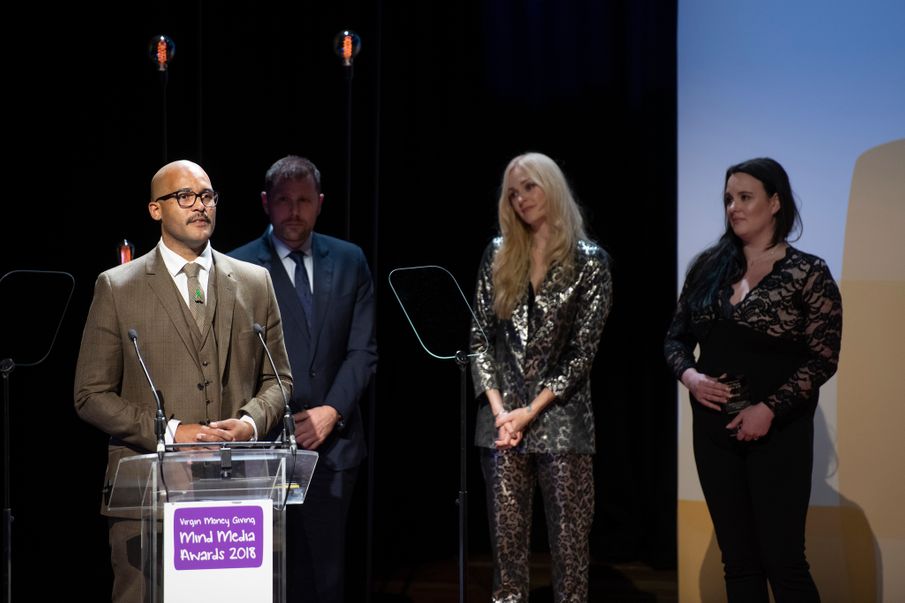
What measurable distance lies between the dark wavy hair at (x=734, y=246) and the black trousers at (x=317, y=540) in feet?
4.56

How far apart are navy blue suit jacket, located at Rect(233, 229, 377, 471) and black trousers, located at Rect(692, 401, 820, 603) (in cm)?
122

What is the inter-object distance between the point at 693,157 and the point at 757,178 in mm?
885

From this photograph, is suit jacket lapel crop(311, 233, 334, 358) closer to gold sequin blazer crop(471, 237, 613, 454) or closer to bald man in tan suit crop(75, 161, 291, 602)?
gold sequin blazer crop(471, 237, 613, 454)

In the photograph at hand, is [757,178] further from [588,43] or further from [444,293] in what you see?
[588,43]

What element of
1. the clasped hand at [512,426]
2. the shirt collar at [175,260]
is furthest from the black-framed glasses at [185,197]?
the clasped hand at [512,426]

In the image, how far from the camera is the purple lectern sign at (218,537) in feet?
8.13

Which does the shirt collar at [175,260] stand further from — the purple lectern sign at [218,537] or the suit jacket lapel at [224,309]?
the purple lectern sign at [218,537]

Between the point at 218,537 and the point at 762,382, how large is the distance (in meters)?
1.86

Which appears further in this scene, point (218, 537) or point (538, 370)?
point (538, 370)

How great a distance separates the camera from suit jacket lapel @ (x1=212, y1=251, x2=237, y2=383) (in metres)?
3.11

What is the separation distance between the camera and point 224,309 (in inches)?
123

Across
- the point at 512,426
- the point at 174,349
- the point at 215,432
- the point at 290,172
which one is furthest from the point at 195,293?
the point at 512,426

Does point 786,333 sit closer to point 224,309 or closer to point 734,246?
point 734,246

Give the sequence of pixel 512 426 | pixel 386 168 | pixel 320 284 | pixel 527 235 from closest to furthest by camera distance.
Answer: pixel 512 426, pixel 527 235, pixel 320 284, pixel 386 168
